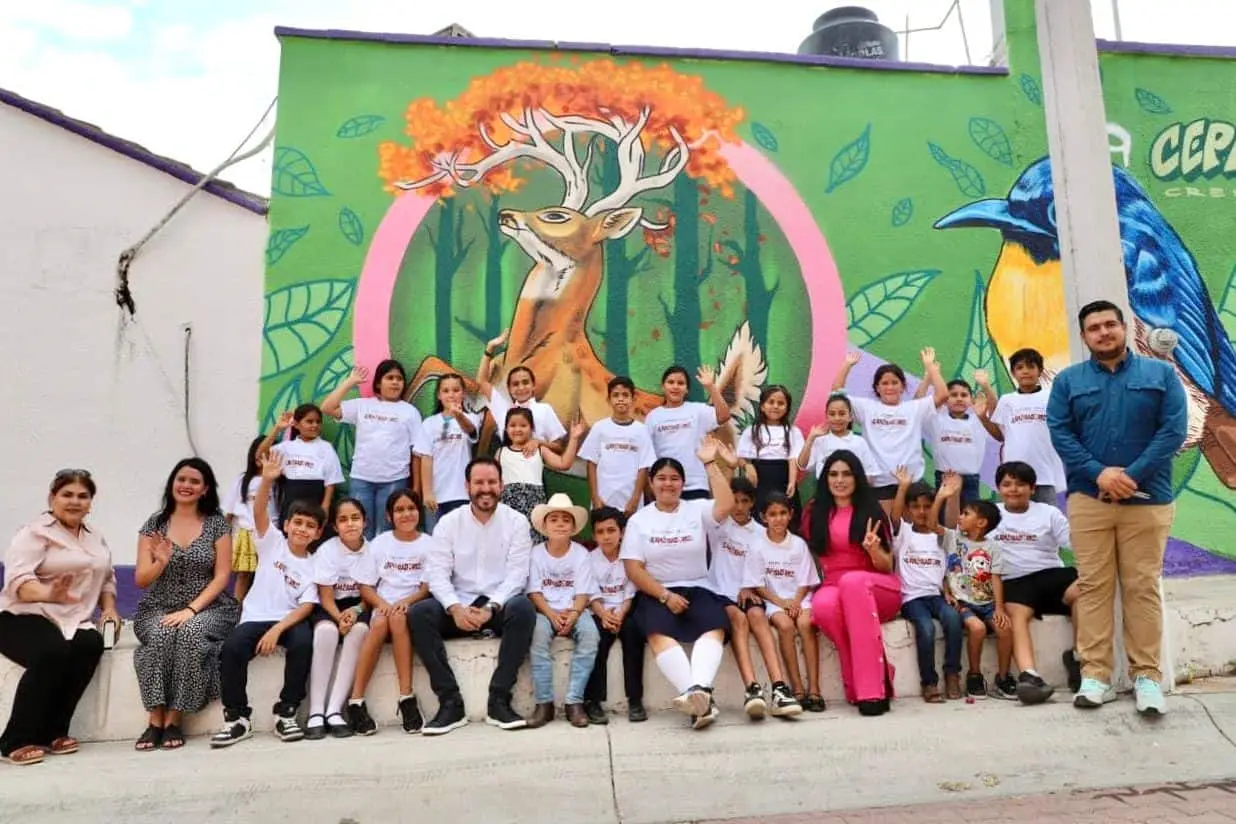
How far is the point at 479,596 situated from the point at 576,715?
89cm

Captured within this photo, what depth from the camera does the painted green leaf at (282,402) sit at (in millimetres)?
6797

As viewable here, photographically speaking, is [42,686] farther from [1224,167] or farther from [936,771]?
[1224,167]

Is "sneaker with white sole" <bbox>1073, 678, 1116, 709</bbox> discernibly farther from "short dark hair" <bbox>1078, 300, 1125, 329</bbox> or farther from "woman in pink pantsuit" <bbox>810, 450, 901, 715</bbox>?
"short dark hair" <bbox>1078, 300, 1125, 329</bbox>

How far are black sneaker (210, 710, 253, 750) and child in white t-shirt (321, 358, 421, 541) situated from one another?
1722mm

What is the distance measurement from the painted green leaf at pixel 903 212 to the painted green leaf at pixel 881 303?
16.6 inches

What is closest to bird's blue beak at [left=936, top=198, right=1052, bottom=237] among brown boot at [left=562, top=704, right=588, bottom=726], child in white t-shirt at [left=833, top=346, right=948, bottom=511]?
child in white t-shirt at [left=833, top=346, right=948, bottom=511]

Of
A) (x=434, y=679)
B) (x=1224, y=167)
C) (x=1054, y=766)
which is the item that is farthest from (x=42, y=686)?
(x=1224, y=167)

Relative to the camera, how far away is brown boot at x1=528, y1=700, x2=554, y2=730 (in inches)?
183

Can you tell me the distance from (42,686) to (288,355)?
9.58 feet

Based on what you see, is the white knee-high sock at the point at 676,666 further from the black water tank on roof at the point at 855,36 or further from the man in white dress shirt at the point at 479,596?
the black water tank on roof at the point at 855,36

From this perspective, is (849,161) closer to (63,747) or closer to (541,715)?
(541,715)

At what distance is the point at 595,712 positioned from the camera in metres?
4.76

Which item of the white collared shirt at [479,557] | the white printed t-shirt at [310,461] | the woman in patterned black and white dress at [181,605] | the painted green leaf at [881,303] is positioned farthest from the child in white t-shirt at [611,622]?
the painted green leaf at [881,303]

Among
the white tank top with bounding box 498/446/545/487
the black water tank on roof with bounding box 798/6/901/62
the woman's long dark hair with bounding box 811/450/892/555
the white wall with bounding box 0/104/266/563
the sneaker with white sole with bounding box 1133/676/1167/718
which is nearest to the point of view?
the sneaker with white sole with bounding box 1133/676/1167/718
